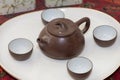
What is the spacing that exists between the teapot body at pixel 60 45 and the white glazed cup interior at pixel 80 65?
0.08ft

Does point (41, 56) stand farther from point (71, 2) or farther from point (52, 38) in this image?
point (71, 2)

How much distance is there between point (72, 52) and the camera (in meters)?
0.86

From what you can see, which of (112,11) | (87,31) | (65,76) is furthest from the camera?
(112,11)

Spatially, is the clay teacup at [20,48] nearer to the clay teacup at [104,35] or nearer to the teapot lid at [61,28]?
the teapot lid at [61,28]

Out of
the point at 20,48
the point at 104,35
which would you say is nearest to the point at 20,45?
the point at 20,48

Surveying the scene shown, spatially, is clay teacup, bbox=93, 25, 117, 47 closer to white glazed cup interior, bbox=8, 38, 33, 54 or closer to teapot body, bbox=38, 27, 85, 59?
teapot body, bbox=38, 27, 85, 59

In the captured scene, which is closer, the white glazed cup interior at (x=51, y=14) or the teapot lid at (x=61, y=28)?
the teapot lid at (x=61, y=28)

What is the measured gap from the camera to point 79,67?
0.85 m

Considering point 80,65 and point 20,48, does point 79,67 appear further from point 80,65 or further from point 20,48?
point 20,48

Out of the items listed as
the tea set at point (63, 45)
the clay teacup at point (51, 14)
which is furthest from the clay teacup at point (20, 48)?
the clay teacup at point (51, 14)

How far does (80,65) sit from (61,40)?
3.4 inches

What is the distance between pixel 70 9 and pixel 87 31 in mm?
120

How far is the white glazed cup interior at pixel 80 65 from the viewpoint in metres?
0.83

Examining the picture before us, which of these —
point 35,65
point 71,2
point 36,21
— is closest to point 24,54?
point 35,65
